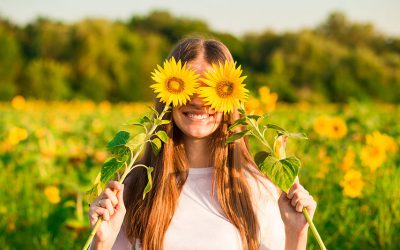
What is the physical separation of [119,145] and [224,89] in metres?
0.27

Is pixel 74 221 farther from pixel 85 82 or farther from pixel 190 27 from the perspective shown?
pixel 190 27

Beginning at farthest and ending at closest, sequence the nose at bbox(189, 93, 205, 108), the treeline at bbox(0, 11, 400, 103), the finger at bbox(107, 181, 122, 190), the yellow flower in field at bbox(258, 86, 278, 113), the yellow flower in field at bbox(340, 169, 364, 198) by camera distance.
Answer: the treeline at bbox(0, 11, 400, 103), the yellow flower in field at bbox(258, 86, 278, 113), the yellow flower in field at bbox(340, 169, 364, 198), the nose at bbox(189, 93, 205, 108), the finger at bbox(107, 181, 122, 190)

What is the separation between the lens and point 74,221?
2.53 meters

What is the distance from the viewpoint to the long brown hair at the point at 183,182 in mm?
1593

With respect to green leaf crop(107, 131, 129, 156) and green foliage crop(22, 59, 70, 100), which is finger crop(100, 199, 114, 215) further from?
green foliage crop(22, 59, 70, 100)

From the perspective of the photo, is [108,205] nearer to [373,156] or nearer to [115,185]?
[115,185]

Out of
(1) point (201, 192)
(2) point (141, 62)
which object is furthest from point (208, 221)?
(2) point (141, 62)

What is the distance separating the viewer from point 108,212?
4.12 feet

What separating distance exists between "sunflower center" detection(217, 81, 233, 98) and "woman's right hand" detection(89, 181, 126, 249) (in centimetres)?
31

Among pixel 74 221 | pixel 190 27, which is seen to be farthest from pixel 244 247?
pixel 190 27

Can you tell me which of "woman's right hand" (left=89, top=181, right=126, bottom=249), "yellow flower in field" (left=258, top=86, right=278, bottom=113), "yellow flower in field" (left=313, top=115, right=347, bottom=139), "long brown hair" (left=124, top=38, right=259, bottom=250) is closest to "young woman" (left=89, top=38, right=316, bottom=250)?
"long brown hair" (left=124, top=38, right=259, bottom=250)

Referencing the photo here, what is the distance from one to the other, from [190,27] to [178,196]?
19872 mm

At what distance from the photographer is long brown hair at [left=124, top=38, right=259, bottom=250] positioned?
1.59 meters

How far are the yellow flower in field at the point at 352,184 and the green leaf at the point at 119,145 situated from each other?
133 cm
